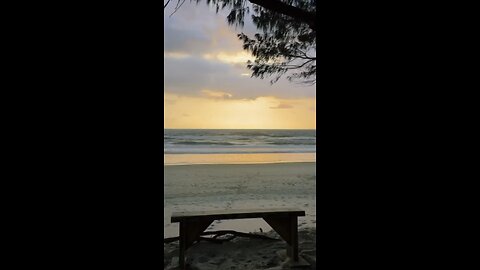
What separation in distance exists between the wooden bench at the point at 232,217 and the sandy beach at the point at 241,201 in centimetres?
15

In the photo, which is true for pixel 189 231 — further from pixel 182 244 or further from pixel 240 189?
pixel 240 189

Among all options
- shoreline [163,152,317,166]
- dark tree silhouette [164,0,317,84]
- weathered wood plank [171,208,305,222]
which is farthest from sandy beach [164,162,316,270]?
dark tree silhouette [164,0,317,84]

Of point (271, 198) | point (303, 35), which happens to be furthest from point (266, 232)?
point (271, 198)

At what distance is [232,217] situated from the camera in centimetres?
272

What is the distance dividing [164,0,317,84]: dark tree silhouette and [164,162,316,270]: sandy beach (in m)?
1.74

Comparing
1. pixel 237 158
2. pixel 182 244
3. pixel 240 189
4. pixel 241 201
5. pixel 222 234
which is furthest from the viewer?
pixel 237 158

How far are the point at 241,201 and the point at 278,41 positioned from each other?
359 centimetres

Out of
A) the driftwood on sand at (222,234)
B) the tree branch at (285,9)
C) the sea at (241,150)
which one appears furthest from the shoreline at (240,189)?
the tree branch at (285,9)

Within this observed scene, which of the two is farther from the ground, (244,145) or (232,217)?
(244,145)

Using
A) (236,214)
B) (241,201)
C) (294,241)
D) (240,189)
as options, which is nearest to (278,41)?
(236,214)

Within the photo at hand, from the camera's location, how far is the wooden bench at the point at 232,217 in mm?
2717
